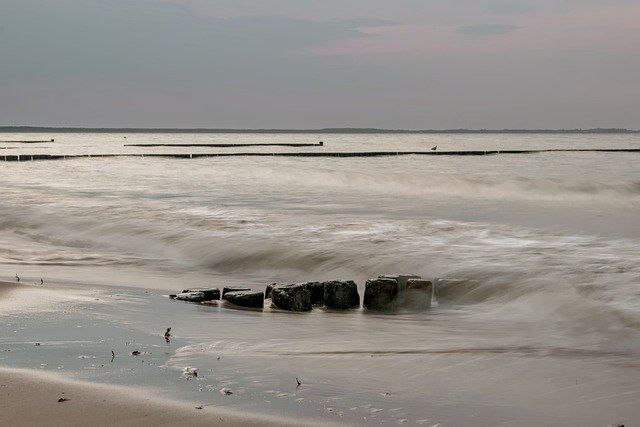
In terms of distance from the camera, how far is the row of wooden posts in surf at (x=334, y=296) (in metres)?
8.91

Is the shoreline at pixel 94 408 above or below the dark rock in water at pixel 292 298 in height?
below

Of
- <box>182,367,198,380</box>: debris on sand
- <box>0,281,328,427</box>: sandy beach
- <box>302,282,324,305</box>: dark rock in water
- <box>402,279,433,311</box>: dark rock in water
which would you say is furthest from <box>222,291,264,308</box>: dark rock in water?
<box>0,281,328,427</box>: sandy beach

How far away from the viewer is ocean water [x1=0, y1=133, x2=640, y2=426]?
5488 mm

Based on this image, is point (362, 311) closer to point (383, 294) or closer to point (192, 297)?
point (383, 294)

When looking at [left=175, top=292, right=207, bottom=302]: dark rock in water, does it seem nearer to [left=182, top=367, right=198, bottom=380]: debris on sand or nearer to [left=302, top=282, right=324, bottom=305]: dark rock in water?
[left=302, top=282, right=324, bottom=305]: dark rock in water

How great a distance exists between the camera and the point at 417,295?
364 inches

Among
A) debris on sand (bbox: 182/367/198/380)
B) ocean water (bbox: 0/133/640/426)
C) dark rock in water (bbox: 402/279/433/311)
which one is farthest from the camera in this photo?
dark rock in water (bbox: 402/279/433/311)

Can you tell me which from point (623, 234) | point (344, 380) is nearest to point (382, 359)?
point (344, 380)

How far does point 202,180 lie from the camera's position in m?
39.7

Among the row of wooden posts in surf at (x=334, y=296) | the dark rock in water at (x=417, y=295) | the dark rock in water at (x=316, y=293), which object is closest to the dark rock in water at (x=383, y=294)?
the row of wooden posts in surf at (x=334, y=296)

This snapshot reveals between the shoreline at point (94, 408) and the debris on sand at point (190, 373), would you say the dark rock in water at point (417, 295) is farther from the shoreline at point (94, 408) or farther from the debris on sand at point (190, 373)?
the shoreline at point (94, 408)

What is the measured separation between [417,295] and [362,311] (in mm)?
670

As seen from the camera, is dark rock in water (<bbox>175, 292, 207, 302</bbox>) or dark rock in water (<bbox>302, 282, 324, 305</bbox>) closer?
dark rock in water (<bbox>175, 292, 207, 302</bbox>)

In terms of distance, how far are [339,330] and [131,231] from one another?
36.7 ft
